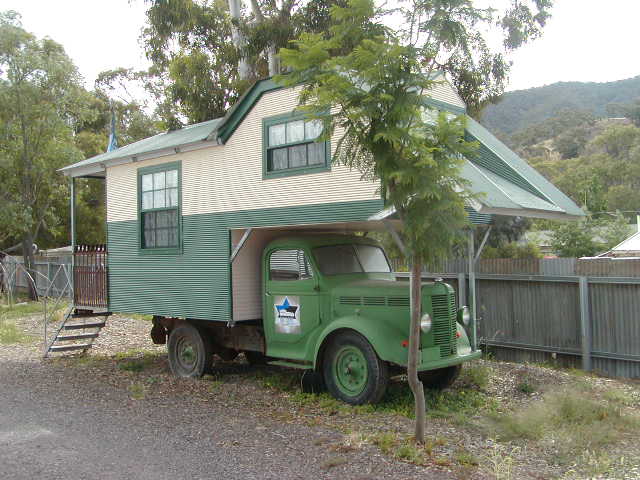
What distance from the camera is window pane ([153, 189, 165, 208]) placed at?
1010 cm

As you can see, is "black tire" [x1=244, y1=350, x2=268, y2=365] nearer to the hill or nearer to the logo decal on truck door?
the logo decal on truck door

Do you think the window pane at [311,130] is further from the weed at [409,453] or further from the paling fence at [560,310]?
the paling fence at [560,310]

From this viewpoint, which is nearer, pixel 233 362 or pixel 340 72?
pixel 340 72

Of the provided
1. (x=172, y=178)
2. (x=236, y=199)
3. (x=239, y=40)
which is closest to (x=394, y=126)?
(x=236, y=199)

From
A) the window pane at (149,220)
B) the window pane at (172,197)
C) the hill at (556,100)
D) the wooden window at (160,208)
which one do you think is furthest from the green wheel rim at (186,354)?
the hill at (556,100)

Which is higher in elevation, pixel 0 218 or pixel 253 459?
pixel 0 218

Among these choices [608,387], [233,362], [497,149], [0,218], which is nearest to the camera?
[608,387]

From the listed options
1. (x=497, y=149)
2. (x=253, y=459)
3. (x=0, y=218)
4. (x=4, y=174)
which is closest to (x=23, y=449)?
(x=253, y=459)

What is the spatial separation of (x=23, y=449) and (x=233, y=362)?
16.5 feet

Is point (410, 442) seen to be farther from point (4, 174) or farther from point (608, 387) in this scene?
point (4, 174)

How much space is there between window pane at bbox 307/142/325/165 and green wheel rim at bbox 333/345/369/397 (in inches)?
96.1

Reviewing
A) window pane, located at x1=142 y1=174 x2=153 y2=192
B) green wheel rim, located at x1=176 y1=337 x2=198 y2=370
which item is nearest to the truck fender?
green wheel rim, located at x1=176 y1=337 x2=198 y2=370

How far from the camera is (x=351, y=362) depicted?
24.1 ft

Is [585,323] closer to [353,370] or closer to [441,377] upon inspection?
[441,377]
